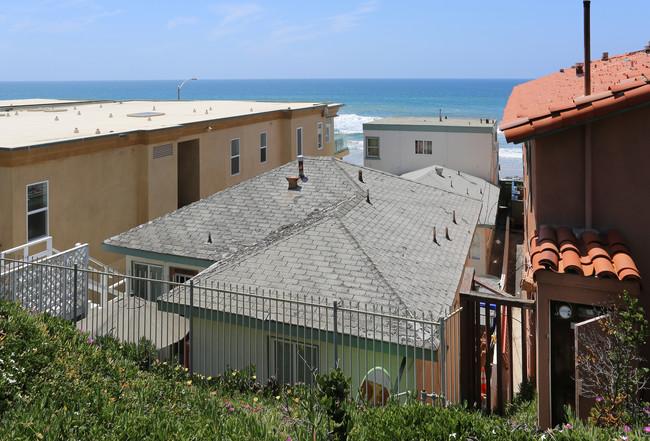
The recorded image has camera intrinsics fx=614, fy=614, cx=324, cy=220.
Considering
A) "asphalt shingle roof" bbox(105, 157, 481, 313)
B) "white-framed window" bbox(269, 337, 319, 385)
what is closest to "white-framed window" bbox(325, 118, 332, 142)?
"asphalt shingle roof" bbox(105, 157, 481, 313)

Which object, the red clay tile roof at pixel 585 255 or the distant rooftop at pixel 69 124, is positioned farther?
the distant rooftop at pixel 69 124

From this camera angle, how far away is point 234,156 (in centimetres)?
2766

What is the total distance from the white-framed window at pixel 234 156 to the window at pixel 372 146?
12.8 metres

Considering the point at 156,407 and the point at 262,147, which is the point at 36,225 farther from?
the point at 262,147

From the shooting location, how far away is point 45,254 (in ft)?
51.4

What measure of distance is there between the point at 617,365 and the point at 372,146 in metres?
32.3

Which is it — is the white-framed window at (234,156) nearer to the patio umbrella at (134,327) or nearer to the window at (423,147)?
the window at (423,147)

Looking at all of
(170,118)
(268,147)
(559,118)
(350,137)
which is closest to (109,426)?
(559,118)

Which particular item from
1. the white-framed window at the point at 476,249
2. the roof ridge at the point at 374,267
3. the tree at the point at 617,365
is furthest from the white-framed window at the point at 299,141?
the tree at the point at 617,365

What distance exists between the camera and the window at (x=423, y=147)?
3688 cm

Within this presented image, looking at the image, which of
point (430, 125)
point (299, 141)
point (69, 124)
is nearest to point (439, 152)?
point (430, 125)

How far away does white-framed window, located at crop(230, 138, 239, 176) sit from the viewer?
2736 centimetres

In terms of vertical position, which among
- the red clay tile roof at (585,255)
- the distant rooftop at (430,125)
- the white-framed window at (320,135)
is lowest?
the red clay tile roof at (585,255)

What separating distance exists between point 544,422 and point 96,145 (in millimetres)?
15838
